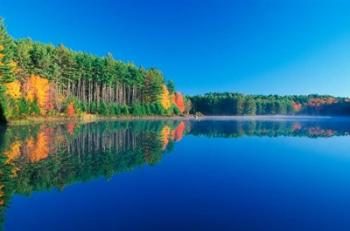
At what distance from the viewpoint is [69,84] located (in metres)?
78.4

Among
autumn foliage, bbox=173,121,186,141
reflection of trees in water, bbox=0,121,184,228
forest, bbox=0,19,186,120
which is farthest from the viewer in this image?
forest, bbox=0,19,186,120

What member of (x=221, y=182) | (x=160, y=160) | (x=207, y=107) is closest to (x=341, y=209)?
(x=221, y=182)

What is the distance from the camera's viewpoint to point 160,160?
20078 millimetres

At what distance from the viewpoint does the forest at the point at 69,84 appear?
46.9m

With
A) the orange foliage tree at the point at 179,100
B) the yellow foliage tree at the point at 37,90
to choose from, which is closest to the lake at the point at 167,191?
the yellow foliage tree at the point at 37,90

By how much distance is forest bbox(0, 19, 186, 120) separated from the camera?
154ft

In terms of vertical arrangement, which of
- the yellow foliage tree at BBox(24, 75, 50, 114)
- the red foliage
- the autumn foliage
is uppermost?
the yellow foliage tree at BBox(24, 75, 50, 114)

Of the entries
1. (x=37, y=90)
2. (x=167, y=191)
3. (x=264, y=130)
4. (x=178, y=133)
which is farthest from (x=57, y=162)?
(x=37, y=90)

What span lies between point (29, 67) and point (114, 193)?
2289 inches

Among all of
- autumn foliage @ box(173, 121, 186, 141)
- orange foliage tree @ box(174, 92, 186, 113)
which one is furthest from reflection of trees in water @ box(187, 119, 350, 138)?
orange foliage tree @ box(174, 92, 186, 113)

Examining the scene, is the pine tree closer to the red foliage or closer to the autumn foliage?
the autumn foliage

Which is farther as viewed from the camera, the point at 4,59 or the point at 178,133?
the point at 4,59

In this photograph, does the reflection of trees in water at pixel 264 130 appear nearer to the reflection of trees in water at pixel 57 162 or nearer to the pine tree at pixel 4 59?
the reflection of trees in water at pixel 57 162

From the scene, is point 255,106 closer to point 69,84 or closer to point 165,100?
point 165,100
